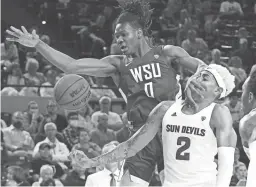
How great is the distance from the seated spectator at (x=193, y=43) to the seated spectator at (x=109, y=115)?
244cm

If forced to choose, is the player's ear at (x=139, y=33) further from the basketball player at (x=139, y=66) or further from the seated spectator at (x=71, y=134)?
the seated spectator at (x=71, y=134)

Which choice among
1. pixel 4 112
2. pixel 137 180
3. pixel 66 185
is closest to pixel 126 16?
pixel 137 180

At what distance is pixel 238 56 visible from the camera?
41.3ft

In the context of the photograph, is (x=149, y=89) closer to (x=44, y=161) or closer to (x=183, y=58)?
(x=183, y=58)

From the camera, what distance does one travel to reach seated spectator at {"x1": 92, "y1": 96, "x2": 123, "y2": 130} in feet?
33.6

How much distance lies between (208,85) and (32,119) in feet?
19.9

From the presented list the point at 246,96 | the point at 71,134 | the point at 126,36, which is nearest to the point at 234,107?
the point at 71,134

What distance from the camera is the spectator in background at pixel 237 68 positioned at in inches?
469

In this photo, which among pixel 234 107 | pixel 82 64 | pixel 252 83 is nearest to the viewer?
pixel 252 83

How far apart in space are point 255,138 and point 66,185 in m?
4.41

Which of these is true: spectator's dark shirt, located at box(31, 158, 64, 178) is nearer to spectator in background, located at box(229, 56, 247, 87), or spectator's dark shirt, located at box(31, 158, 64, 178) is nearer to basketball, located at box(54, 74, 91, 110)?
basketball, located at box(54, 74, 91, 110)

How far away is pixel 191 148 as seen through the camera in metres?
4.11

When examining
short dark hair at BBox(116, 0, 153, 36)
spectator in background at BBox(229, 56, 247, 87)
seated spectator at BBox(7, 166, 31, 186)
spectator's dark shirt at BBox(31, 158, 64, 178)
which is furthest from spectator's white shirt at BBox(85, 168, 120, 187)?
spectator in background at BBox(229, 56, 247, 87)

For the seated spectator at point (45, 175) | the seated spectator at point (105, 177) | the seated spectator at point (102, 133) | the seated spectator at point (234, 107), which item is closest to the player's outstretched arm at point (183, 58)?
the seated spectator at point (105, 177)
